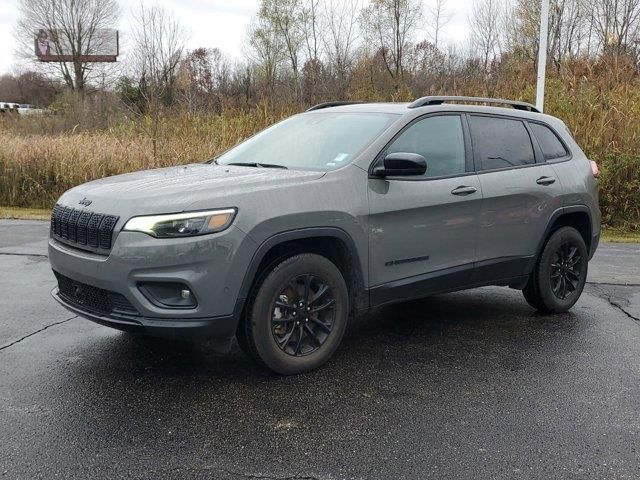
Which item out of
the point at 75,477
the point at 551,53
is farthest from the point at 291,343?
the point at 551,53

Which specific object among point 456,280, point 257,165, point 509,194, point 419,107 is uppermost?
point 419,107

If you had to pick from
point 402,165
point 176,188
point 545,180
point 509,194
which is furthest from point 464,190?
point 176,188

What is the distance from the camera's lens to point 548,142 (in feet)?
18.7

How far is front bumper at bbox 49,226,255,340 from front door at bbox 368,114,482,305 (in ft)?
3.46

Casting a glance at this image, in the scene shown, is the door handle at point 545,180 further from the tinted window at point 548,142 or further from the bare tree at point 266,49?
the bare tree at point 266,49

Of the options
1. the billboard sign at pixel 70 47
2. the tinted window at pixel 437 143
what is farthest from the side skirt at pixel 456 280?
the billboard sign at pixel 70 47

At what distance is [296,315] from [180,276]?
85cm

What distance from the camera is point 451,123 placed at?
497cm

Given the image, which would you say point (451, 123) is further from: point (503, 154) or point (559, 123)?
point (559, 123)

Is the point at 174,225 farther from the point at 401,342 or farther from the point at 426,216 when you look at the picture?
the point at 401,342

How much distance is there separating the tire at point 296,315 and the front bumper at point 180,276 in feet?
0.63

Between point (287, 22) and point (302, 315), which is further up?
point (287, 22)

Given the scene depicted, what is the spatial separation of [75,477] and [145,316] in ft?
3.20

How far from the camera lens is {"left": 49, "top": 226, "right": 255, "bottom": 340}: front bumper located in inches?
139
